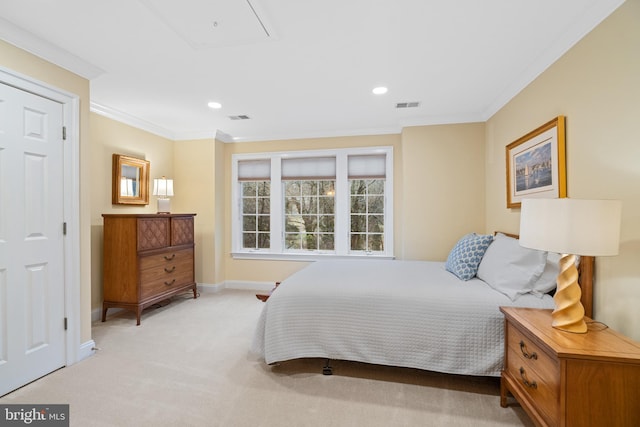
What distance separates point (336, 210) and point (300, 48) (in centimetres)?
259

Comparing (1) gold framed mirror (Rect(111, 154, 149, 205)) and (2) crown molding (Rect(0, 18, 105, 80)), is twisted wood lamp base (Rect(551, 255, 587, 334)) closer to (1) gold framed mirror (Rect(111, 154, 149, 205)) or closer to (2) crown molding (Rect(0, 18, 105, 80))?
(2) crown molding (Rect(0, 18, 105, 80))

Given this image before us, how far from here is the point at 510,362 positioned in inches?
72.2

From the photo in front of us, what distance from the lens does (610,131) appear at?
172 centimetres

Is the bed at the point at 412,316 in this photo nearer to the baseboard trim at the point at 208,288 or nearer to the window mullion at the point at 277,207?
the window mullion at the point at 277,207

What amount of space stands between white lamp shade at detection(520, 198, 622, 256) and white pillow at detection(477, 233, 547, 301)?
0.61 meters

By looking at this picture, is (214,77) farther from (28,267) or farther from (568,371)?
(568,371)

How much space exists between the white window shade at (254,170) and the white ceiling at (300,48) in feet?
4.18

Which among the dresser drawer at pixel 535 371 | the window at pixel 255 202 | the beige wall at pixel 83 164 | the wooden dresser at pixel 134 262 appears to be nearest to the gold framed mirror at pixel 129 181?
the wooden dresser at pixel 134 262

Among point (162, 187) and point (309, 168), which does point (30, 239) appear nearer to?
point (162, 187)

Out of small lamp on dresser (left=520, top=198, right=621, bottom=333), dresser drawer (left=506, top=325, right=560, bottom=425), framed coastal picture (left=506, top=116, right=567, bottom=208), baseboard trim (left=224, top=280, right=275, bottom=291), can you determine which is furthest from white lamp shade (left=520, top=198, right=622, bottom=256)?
baseboard trim (left=224, top=280, right=275, bottom=291)

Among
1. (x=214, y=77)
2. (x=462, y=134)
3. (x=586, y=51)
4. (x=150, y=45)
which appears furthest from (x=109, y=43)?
(x=462, y=134)

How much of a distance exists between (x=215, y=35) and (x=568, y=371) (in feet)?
8.81

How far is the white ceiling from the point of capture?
181cm

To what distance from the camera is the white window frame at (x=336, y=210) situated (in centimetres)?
436
